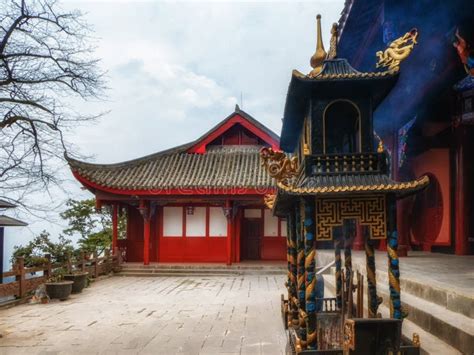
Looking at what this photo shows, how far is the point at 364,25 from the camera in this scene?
31.3ft

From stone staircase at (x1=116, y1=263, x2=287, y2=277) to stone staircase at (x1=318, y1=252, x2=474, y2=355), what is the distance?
9.35 metres

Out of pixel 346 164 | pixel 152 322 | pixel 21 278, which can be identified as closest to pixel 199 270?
pixel 21 278

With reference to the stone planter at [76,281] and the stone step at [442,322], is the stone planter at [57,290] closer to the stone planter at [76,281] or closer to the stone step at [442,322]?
the stone planter at [76,281]

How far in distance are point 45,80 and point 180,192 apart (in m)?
8.25

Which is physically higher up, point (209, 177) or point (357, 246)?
point (209, 177)

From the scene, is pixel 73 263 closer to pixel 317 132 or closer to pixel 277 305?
pixel 277 305

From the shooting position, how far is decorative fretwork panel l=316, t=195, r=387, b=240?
4.57 metres

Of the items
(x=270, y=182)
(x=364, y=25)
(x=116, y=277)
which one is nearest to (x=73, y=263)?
(x=116, y=277)

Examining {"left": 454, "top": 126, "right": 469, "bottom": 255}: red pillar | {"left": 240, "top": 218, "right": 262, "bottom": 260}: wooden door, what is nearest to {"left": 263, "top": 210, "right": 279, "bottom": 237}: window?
{"left": 240, "top": 218, "right": 262, "bottom": 260}: wooden door

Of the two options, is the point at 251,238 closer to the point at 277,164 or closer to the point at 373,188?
the point at 277,164

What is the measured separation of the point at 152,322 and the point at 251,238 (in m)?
10.6

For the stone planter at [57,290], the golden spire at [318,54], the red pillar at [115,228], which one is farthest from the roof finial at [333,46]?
the red pillar at [115,228]

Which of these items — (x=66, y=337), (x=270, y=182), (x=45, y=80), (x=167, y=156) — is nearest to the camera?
(x=66, y=337)

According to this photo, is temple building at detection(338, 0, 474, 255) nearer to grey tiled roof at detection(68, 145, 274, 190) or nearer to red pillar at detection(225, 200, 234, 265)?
grey tiled roof at detection(68, 145, 274, 190)
